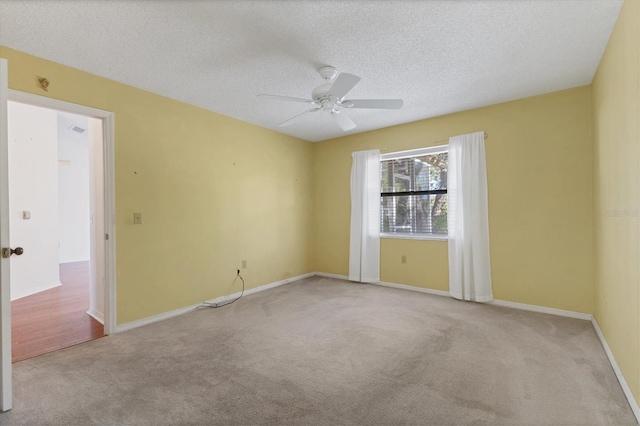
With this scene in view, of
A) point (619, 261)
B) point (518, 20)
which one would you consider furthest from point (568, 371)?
point (518, 20)

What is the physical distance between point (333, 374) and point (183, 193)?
2.70 meters

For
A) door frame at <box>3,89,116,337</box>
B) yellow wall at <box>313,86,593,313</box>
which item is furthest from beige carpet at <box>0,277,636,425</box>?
yellow wall at <box>313,86,593,313</box>

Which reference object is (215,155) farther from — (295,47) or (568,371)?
(568,371)

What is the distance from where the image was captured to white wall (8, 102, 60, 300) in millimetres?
4223

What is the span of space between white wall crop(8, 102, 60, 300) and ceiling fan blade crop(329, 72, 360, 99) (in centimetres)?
487

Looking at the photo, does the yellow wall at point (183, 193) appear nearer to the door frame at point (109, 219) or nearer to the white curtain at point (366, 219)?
the door frame at point (109, 219)

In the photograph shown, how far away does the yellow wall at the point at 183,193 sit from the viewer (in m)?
3.00

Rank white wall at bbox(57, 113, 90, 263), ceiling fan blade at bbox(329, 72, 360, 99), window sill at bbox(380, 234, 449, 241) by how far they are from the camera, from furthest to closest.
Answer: white wall at bbox(57, 113, 90, 263), window sill at bbox(380, 234, 449, 241), ceiling fan blade at bbox(329, 72, 360, 99)

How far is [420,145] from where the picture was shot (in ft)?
14.3

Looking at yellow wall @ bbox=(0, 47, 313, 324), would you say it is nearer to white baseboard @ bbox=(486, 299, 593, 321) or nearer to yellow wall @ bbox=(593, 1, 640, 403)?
white baseboard @ bbox=(486, 299, 593, 321)

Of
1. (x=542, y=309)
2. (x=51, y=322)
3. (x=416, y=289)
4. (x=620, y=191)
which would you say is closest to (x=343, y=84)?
(x=620, y=191)

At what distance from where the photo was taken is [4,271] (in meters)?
1.80

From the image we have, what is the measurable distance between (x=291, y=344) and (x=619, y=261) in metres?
2.63

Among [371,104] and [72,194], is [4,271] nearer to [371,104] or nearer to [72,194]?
[371,104]
